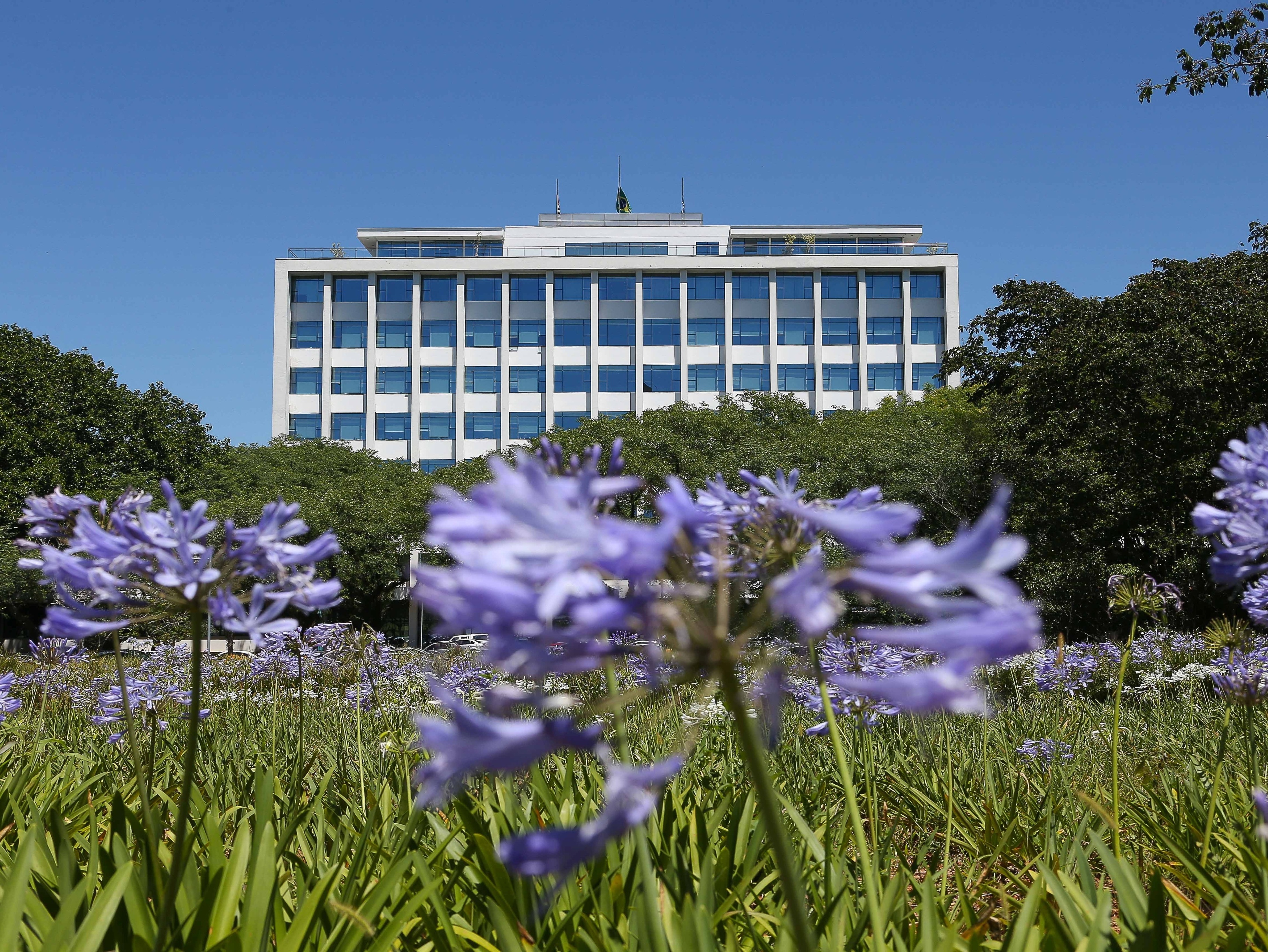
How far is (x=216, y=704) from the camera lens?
29.2ft

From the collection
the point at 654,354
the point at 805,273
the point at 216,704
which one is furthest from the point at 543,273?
the point at 216,704

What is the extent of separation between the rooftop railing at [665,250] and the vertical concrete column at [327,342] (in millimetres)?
1959

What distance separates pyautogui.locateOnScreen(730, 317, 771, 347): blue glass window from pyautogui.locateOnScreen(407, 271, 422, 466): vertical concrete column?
18.3 metres

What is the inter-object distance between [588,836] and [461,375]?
54861 millimetres

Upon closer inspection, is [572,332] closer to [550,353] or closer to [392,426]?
[550,353]

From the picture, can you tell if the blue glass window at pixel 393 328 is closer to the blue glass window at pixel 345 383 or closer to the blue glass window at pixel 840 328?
the blue glass window at pixel 345 383

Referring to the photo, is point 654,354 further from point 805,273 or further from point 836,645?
point 836,645

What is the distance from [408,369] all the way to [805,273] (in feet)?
79.6

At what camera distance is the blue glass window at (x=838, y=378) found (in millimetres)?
54906

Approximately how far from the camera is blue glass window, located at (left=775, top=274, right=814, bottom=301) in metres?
56.0

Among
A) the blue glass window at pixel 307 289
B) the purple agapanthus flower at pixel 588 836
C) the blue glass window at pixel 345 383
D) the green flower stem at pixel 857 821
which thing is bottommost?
the green flower stem at pixel 857 821

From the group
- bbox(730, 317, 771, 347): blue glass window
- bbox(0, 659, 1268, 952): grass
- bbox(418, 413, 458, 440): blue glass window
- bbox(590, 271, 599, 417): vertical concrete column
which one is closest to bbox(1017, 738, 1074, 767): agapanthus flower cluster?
bbox(0, 659, 1268, 952): grass

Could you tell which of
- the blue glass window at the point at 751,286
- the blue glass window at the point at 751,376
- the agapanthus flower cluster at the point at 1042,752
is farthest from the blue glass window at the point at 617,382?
the agapanthus flower cluster at the point at 1042,752

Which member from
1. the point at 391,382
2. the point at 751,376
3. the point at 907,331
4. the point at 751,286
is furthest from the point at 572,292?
the point at 907,331
